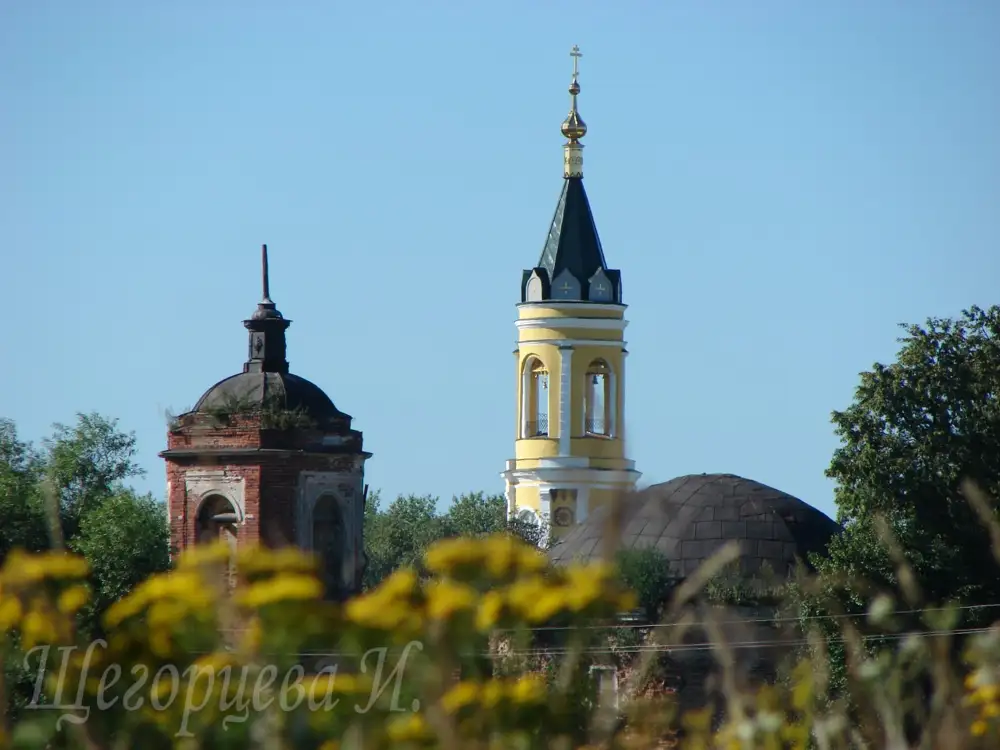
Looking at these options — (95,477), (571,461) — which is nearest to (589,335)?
(571,461)

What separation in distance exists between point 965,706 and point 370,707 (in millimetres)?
1756

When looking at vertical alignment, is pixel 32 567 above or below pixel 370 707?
above

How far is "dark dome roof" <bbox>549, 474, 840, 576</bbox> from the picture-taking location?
97.4ft

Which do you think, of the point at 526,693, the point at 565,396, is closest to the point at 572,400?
the point at 565,396

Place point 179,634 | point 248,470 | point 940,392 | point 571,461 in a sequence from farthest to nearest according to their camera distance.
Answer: point 571,461
point 940,392
point 248,470
point 179,634

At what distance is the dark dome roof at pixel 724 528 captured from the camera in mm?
29688

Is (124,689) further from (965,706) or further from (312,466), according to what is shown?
(312,466)

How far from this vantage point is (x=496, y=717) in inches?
235

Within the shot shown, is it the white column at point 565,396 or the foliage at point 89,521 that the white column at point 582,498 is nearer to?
the white column at point 565,396

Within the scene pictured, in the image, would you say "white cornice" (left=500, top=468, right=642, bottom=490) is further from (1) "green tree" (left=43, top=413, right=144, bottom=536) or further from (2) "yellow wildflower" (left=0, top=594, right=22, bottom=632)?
(2) "yellow wildflower" (left=0, top=594, right=22, bottom=632)

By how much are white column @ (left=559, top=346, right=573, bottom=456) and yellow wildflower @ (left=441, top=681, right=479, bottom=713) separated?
176 ft

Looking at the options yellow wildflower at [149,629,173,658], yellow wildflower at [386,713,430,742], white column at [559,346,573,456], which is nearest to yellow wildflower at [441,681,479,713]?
yellow wildflower at [386,713,430,742]

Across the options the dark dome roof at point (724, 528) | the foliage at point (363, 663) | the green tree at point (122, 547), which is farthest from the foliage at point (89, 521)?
the foliage at point (363, 663)

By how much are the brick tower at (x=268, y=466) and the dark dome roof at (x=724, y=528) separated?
343 cm
